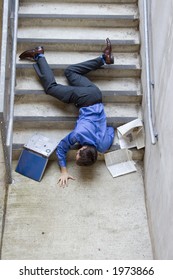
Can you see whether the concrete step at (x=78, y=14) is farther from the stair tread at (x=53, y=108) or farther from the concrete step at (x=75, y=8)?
the stair tread at (x=53, y=108)

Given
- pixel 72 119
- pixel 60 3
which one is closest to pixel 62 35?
pixel 60 3

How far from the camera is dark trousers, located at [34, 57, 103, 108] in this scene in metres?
5.12

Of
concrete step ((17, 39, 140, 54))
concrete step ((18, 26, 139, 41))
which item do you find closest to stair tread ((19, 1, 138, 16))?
concrete step ((18, 26, 139, 41))

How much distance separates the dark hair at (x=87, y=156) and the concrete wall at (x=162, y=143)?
0.55 m

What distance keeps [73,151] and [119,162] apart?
0.49 metres

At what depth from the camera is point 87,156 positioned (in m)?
4.79

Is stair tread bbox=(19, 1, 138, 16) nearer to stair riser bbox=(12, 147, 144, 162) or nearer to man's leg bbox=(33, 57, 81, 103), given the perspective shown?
man's leg bbox=(33, 57, 81, 103)

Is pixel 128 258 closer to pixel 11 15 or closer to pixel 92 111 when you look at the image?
pixel 92 111

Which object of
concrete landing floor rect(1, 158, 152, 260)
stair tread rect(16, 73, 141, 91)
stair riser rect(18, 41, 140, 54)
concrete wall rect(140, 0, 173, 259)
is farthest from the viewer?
stair riser rect(18, 41, 140, 54)

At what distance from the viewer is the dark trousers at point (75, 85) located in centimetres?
512

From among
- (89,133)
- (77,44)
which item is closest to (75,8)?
(77,44)

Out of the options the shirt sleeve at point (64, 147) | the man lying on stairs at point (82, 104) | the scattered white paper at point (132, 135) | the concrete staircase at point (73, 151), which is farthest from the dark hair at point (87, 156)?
the scattered white paper at point (132, 135)

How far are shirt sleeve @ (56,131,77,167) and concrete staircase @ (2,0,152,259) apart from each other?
17 centimetres

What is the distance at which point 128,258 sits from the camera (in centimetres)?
452
